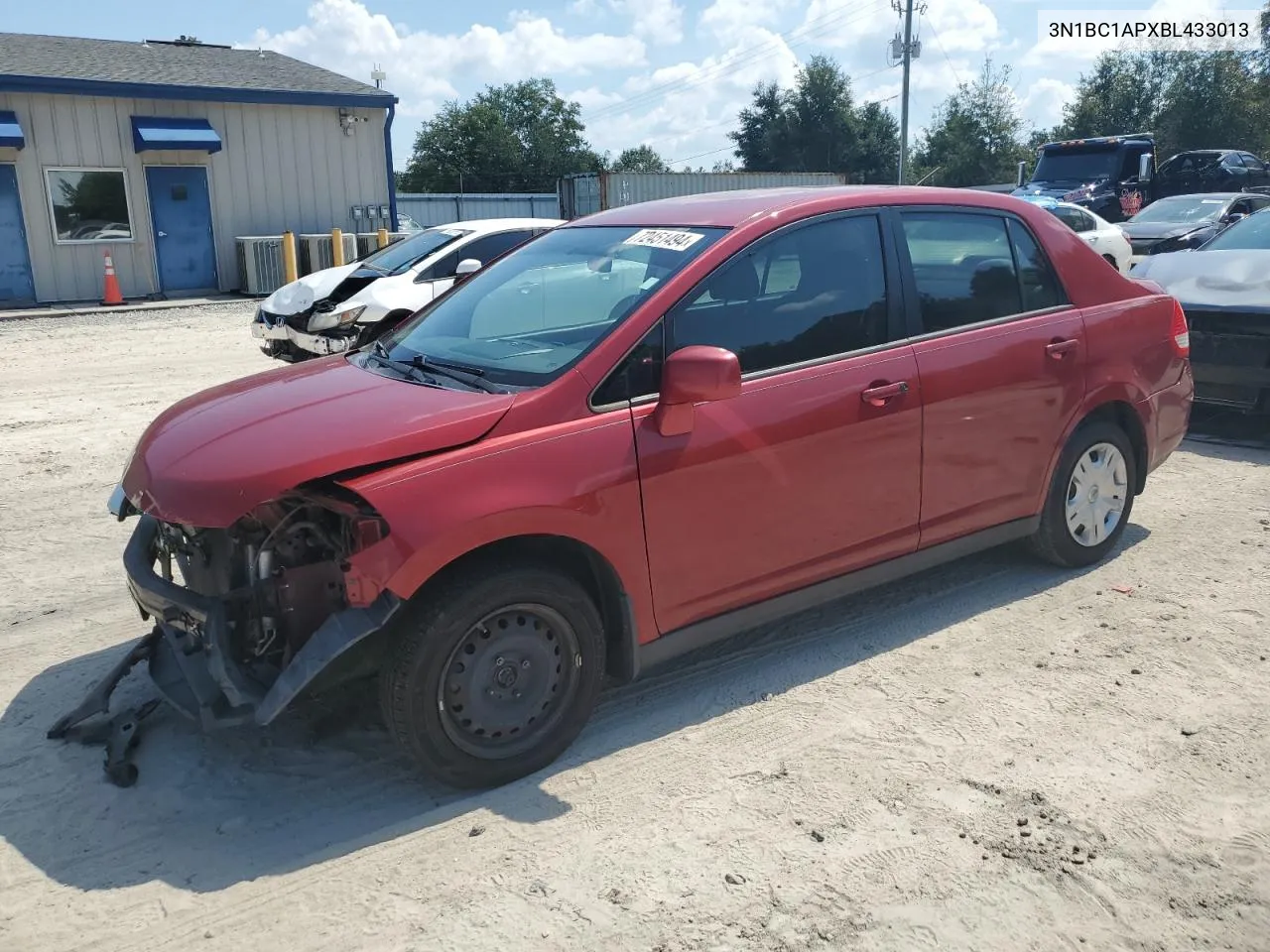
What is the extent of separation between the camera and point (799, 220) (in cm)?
413

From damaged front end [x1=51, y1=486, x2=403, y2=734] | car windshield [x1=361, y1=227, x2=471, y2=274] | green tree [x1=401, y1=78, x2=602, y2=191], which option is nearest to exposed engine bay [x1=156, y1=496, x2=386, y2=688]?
damaged front end [x1=51, y1=486, x2=403, y2=734]

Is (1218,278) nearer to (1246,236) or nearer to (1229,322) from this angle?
(1229,322)

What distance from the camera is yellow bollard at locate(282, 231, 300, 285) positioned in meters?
20.0

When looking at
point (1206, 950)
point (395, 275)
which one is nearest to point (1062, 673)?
point (1206, 950)

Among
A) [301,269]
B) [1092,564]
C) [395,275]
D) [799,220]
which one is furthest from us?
[301,269]

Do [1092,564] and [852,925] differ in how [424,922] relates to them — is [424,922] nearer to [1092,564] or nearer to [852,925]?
[852,925]

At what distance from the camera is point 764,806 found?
3348 millimetres

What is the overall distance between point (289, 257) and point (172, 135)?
2.96 meters

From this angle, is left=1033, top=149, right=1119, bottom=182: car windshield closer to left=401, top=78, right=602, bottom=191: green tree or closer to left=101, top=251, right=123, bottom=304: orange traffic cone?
left=101, top=251, right=123, bottom=304: orange traffic cone

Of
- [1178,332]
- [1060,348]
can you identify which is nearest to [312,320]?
[1060,348]

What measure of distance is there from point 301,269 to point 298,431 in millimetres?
18679

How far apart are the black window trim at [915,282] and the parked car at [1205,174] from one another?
2338 cm

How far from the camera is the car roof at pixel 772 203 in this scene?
4.13 m

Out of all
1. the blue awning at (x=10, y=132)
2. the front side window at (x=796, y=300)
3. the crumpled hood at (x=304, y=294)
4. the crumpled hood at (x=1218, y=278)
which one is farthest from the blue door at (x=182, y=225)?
the front side window at (x=796, y=300)
